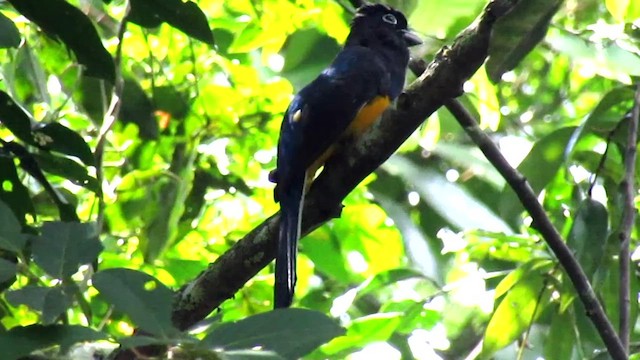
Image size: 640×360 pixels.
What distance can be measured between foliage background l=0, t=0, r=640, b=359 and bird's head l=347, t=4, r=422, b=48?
126 millimetres

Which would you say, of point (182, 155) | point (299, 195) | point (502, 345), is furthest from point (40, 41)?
point (502, 345)

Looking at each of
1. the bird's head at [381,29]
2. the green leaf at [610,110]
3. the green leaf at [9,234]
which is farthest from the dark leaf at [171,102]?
the green leaf at [9,234]

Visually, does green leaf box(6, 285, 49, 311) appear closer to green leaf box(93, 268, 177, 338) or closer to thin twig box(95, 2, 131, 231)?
green leaf box(93, 268, 177, 338)

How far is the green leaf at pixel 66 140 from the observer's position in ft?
6.43

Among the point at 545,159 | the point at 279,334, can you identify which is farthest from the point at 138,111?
the point at 279,334

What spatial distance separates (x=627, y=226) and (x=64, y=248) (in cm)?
123

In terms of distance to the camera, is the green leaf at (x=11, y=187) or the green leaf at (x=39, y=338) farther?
the green leaf at (x=11, y=187)

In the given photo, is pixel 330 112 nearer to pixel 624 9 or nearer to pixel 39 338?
pixel 624 9

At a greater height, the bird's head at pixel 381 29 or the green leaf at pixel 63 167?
the bird's head at pixel 381 29

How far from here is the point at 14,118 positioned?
6.31 feet

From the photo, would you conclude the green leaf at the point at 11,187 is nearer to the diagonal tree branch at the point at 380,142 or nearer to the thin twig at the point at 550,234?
the diagonal tree branch at the point at 380,142

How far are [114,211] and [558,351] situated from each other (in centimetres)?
133

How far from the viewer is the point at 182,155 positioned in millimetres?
3154

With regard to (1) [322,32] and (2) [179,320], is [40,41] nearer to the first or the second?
(1) [322,32]
